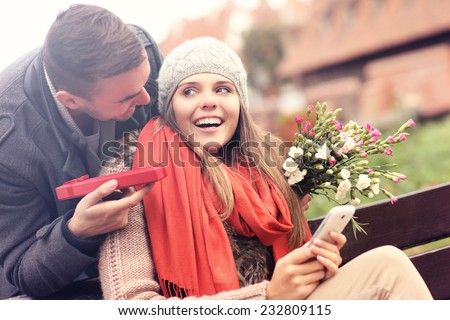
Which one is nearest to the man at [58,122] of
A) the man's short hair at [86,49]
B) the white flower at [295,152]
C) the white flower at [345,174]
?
the man's short hair at [86,49]

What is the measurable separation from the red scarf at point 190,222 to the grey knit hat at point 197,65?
15 cm

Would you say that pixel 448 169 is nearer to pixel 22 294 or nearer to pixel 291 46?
pixel 22 294

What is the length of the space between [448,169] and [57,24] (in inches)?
151

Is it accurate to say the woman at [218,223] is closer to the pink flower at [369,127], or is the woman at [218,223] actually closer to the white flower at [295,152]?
the white flower at [295,152]

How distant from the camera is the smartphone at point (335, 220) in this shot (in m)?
1.80

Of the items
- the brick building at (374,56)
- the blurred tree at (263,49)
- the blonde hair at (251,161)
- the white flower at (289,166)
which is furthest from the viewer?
the blurred tree at (263,49)

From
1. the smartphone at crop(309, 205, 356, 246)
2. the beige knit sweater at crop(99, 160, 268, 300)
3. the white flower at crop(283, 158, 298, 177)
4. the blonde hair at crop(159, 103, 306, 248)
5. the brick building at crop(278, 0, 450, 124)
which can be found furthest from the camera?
the brick building at crop(278, 0, 450, 124)

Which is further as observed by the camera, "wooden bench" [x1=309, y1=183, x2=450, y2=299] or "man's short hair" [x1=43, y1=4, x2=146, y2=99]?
"wooden bench" [x1=309, y1=183, x2=450, y2=299]

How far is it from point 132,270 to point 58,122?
0.56m

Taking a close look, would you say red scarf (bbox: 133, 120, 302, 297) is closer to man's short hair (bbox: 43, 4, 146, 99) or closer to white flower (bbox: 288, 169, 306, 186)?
white flower (bbox: 288, 169, 306, 186)

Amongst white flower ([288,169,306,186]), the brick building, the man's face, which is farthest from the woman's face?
the brick building

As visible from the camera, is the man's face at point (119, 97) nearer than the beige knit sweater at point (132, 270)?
No

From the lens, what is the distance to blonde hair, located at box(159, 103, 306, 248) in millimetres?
2076

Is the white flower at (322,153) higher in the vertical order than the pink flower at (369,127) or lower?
lower
